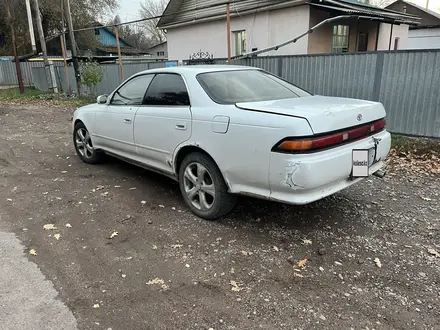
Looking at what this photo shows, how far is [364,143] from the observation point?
343 centimetres

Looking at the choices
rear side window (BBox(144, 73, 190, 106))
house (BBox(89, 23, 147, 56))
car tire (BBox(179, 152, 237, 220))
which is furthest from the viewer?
house (BBox(89, 23, 147, 56))

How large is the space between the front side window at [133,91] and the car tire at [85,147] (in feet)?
3.37

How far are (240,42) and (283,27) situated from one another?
2665 millimetres

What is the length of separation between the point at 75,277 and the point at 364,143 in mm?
2761

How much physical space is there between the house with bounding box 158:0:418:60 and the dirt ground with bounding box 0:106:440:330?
856 cm

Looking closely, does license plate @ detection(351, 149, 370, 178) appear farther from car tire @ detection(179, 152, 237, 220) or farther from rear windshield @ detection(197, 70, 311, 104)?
car tire @ detection(179, 152, 237, 220)

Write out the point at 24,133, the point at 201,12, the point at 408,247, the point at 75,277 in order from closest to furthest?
the point at 75,277
the point at 408,247
the point at 24,133
the point at 201,12

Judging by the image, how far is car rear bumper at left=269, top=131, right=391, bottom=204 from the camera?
2.92 metres

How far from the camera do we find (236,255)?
320 centimetres

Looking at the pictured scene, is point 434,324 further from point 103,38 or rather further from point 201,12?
point 103,38

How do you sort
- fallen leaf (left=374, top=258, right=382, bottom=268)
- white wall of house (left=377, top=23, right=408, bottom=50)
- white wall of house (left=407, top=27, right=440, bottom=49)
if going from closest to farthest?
fallen leaf (left=374, top=258, right=382, bottom=268), white wall of house (left=377, top=23, right=408, bottom=50), white wall of house (left=407, top=27, right=440, bottom=49)

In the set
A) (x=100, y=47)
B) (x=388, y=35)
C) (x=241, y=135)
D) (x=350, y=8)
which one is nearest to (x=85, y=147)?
(x=241, y=135)

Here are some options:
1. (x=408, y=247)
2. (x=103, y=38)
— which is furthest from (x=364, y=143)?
(x=103, y=38)

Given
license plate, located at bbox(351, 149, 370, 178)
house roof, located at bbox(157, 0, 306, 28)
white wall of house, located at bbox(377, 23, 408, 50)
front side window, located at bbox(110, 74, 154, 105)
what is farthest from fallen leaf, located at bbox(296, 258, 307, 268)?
white wall of house, located at bbox(377, 23, 408, 50)
